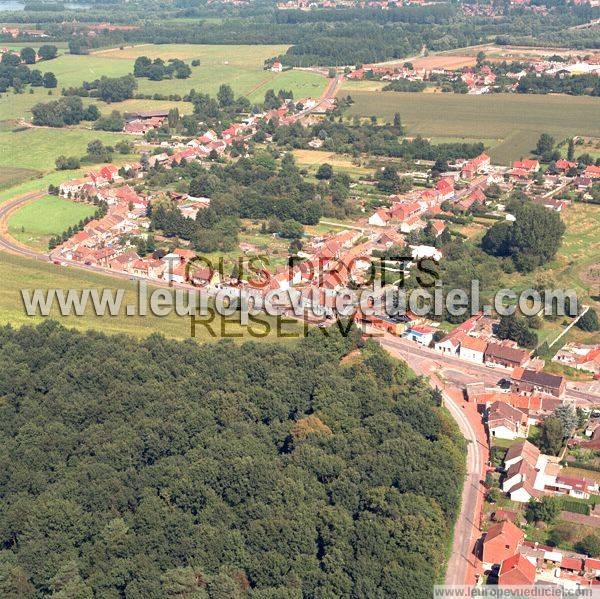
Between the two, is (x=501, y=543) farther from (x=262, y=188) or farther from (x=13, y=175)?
(x=13, y=175)

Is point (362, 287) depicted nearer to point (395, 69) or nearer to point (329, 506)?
point (329, 506)

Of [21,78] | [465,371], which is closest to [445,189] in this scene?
[465,371]

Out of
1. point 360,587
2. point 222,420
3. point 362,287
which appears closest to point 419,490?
point 360,587

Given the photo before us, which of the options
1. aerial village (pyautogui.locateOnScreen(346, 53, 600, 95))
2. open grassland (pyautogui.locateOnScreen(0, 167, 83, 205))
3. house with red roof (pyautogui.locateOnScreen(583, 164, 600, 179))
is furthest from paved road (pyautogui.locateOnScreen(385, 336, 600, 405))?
aerial village (pyautogui.locateOnScreen(346, 53, 600, 95))

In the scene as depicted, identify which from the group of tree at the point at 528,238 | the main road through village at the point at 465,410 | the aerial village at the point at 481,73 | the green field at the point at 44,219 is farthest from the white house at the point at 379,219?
the aerial village at the point at 481,73

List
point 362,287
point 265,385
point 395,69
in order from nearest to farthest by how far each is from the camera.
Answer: point 265,385
point 362,287
point 395,69

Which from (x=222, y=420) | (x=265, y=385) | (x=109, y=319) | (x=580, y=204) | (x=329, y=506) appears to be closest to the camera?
(x=329, y=506)

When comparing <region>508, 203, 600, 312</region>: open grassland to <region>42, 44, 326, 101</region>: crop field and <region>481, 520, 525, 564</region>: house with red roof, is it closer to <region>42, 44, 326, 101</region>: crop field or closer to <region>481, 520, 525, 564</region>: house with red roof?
<region>481, 520, 525, 564</region>: house with red roof

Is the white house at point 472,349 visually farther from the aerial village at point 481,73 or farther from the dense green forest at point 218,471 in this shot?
the aerial village at point 481,73
